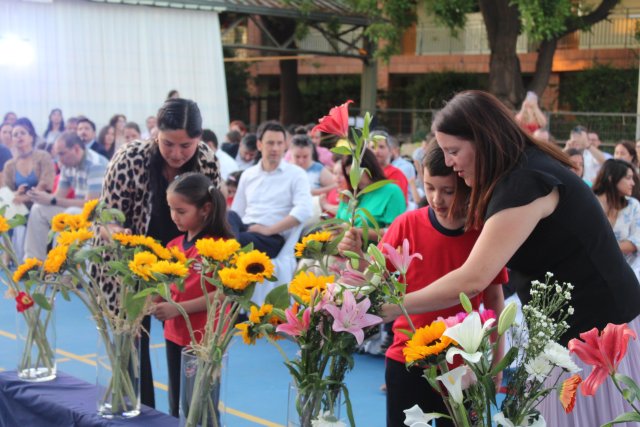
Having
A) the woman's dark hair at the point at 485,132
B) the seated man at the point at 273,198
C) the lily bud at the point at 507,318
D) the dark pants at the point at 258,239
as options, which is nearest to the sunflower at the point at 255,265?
the woman's dark hair at the point at 485,132

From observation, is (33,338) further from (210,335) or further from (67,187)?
(67,187)

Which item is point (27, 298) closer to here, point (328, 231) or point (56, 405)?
point (56, 405)

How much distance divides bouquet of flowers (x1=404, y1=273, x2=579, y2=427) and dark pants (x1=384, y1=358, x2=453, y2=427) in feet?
2.97

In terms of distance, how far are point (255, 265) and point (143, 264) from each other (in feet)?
1.07

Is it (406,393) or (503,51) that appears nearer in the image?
(406,393)

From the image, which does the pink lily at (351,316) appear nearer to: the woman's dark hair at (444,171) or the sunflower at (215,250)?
the sunflower at (215,250)

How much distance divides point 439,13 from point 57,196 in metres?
8.78

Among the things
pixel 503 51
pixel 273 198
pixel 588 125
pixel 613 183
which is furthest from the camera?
pixel 588 125

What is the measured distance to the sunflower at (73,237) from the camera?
258 cm

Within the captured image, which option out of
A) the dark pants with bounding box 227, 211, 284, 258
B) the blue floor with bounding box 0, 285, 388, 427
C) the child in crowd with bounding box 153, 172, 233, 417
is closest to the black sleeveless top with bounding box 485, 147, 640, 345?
the child in crowd with bounding box 153, 172, 233, 417

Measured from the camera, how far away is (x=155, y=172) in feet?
11.1

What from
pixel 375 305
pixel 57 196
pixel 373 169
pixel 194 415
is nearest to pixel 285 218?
pixel 373 169

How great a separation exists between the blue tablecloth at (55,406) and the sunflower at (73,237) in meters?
0.49

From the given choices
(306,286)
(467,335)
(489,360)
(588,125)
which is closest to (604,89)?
(588,125)
